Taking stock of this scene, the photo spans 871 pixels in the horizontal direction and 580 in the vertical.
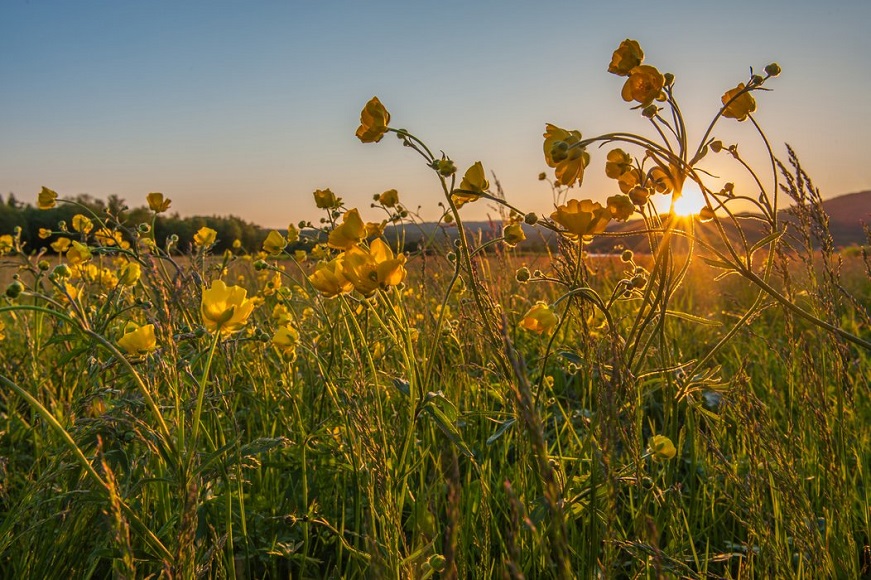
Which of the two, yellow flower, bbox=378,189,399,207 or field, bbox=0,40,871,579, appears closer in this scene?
field, bbox=0,40,871,579

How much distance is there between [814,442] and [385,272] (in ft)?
3.87

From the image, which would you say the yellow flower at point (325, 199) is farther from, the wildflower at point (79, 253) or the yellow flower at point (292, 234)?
the wildflower at point (79, 253)

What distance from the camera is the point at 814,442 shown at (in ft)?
5.09

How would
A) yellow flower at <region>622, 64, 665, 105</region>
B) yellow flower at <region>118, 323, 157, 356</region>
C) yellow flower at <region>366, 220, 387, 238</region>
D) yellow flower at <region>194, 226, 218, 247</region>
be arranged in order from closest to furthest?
1. yellow flower at <region>622, 64, 665, 105</region>
2. yellow flower at <region>118, 323, 157, 356</region>
3. yellow flower at <region>366, 220, 387, 238</region>
4. yellow flower at <region>194, 226, 218, 247</region>

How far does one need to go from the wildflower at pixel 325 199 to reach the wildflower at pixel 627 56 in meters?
0.98

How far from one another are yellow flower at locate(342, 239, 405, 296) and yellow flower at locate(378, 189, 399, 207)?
2.97 feet

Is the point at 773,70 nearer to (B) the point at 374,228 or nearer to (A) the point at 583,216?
(A) the point at 583,216

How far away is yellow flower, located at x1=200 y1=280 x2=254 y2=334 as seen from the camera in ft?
3.66

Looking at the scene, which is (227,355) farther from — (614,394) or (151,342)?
(614,394)

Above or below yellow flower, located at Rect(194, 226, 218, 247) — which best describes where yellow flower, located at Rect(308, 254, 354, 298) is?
below

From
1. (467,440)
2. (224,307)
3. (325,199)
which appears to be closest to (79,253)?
(325,199)

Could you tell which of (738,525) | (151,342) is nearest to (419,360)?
(151,342)

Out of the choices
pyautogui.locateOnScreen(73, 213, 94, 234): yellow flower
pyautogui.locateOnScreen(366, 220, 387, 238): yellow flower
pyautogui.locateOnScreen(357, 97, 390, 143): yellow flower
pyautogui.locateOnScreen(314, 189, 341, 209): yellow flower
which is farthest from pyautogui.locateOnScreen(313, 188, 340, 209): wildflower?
pyautogui.locateOnScreen(73, 213, 94, 234): yellow flower

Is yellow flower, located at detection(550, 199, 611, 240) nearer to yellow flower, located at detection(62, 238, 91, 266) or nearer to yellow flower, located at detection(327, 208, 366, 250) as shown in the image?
yellow flower, located at detection(327, 208, 366, 250)
